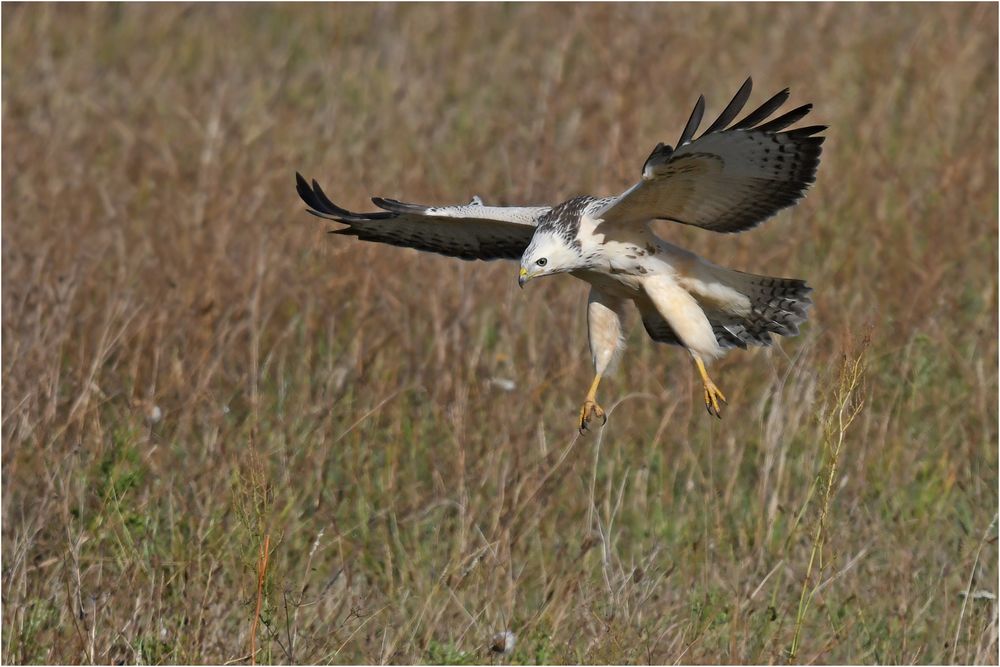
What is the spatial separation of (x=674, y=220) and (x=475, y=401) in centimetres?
136

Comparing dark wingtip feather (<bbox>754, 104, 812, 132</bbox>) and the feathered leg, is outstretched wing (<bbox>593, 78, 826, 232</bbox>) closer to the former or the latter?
dark wingtip feather (<bbox>754, 104, 812, 132</bbox>)

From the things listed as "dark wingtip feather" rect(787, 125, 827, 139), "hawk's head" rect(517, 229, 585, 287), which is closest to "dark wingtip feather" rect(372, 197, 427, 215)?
"hawk's head" rect(517, 229, 585, 287)

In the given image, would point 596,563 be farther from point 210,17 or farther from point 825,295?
point 210,17

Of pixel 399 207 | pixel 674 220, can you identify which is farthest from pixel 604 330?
pixel 399 207

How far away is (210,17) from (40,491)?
22.1 ft

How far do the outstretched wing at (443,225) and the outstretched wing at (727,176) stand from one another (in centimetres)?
54

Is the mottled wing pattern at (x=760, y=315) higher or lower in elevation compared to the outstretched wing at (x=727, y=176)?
lower

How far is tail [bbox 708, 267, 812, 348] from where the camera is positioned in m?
5.24

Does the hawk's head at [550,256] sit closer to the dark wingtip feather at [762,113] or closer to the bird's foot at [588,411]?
the bird's foot at [588,411]

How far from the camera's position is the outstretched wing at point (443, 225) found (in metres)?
5.13

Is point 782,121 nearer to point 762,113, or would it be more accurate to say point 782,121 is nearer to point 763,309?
point 762,113

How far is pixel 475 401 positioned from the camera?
589 cm

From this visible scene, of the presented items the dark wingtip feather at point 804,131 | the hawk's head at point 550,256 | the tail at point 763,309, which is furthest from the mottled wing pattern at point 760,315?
the dark wingtip feather at point 804,131

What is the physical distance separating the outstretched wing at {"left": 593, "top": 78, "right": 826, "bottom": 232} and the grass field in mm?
603
